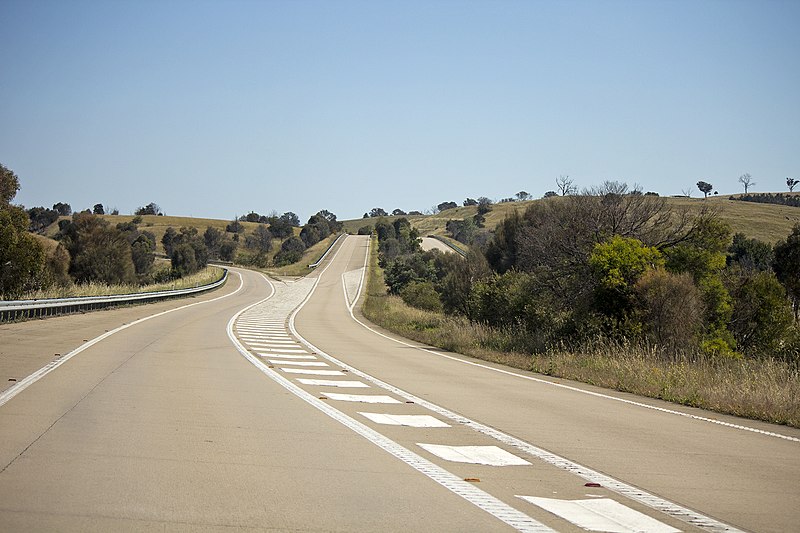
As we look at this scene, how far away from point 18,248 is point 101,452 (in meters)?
34.5

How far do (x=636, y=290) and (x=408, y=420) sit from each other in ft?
45.5

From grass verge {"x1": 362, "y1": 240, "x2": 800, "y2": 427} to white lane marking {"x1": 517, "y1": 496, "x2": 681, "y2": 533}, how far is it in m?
5.74

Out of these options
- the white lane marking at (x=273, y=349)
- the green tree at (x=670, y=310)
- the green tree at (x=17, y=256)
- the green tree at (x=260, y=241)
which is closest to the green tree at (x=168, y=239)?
the green tree at (x=260, y=241)

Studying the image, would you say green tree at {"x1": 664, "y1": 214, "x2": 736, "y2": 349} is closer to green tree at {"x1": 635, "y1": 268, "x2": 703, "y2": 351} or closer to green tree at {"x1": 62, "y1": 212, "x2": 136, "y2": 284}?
green tree at {"x1": 635, "y1": 268, "x2": 703, "y2": 351}

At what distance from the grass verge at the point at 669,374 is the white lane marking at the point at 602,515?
574 cm

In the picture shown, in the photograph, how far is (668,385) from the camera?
14.2 meters

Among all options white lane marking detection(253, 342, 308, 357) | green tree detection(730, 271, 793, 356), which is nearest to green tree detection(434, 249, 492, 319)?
green tree detection(730, 271, 793, 356)

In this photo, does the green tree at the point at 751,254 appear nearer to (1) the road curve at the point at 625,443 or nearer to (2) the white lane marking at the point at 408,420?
(1) the road curve at the point at 625,443

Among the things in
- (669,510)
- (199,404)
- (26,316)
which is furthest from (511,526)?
(26,316)

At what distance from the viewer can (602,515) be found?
616cm

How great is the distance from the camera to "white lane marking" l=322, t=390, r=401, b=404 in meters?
12.2

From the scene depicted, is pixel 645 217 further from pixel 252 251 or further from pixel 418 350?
pixel 252 251

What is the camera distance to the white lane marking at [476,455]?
316 inches

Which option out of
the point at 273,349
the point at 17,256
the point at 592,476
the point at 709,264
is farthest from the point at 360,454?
the point at 17,256
